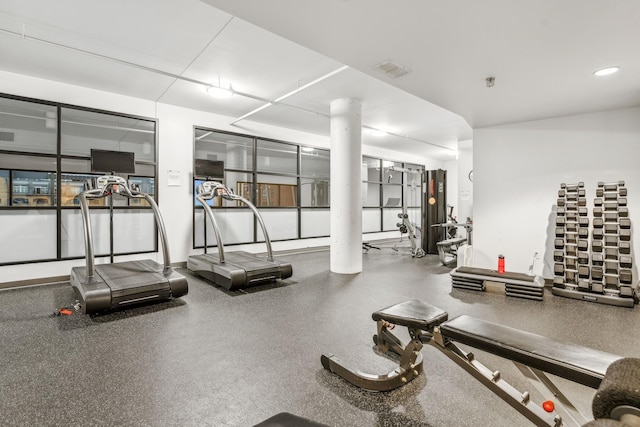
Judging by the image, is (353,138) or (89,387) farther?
(353,138)

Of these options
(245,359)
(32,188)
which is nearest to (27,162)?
(32,188)

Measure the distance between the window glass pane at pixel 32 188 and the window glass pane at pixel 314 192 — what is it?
194 inches

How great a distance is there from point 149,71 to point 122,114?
1.47m

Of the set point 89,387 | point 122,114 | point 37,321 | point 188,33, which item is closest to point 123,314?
point 37,321

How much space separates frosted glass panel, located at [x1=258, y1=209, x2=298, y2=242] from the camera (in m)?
7.27

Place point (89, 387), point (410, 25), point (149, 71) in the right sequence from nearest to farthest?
point (89, 387) → point (410, 25) → point (149, 71)

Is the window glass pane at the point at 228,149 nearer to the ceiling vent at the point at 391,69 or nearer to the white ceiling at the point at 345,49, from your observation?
the white ceiling at the point at 345,49

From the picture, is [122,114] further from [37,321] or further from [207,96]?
[37,321]

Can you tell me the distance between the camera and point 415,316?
6.41 feet

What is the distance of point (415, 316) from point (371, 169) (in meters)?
8.48

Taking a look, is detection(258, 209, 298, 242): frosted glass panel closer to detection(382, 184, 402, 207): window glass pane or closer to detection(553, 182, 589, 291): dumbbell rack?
detection(382, 184, 402, 207): window glass pane

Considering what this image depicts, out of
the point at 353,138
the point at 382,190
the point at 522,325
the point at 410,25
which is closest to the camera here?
the point at 410,25

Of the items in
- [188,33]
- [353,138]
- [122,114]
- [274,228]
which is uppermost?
[188,33]

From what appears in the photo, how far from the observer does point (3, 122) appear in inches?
194
